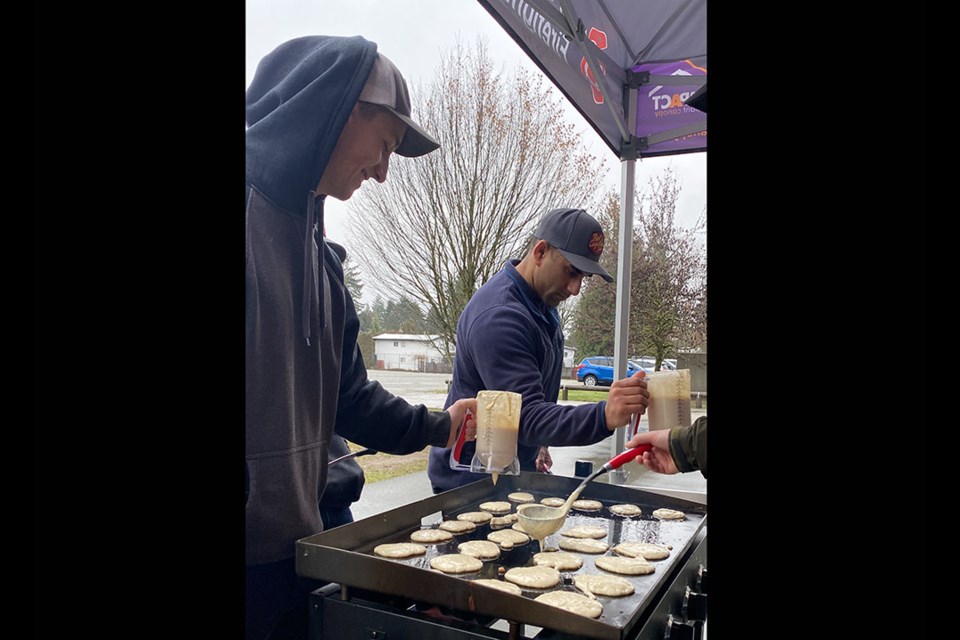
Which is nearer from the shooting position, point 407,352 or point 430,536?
point 430,536

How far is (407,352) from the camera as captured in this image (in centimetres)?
562

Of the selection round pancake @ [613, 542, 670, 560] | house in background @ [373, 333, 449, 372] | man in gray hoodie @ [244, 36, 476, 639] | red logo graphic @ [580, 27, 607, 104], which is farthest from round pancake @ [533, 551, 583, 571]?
house in background @ [373, 333, 449, 372]

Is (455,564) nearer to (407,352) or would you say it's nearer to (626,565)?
(626,565)

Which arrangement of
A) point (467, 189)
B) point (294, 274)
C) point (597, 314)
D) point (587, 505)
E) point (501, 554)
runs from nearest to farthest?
point (294, 274)
point (501, 554)
point (587, 505)
point (597, 314)
point (467, 189)

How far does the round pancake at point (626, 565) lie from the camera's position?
1640mm

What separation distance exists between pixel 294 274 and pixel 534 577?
0.93m

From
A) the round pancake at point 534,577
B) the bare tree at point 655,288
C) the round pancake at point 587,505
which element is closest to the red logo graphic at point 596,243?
the round pancake at point 587,505

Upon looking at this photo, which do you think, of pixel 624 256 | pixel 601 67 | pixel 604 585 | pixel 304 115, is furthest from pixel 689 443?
pixel 624 256

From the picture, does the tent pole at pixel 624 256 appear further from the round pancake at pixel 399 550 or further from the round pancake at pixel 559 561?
the round pancake at pixel 399 550

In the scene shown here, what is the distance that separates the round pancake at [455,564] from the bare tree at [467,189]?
3979 millimetres

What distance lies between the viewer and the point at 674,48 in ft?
10.8
